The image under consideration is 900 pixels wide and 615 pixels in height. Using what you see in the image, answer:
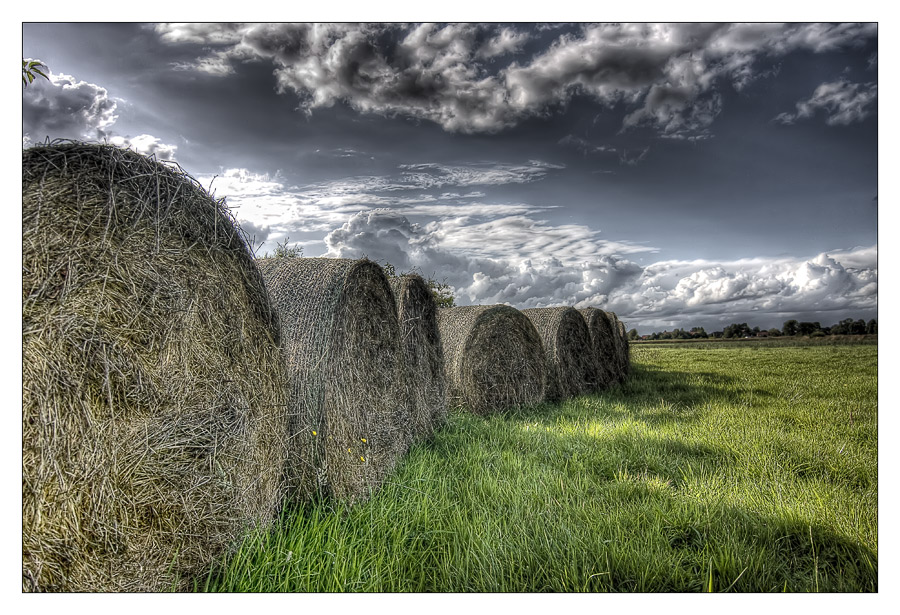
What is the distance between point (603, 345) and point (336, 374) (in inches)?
316

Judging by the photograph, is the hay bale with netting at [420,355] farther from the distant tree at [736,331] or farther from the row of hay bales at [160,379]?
the distant tree at [736,331]

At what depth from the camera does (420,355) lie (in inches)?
211

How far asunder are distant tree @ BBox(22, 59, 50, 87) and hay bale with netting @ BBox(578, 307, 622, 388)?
867cm

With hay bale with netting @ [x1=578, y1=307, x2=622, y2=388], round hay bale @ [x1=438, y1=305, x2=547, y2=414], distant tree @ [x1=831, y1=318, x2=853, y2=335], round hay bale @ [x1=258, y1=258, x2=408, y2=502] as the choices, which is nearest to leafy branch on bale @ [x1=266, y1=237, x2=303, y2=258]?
round hay bale @ [x1=258, y1=258, x2=408, y2=502]

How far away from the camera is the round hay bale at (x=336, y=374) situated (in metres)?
3.29

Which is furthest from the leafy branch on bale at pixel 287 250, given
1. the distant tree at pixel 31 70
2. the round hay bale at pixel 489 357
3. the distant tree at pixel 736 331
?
the distant tree at pixel 736 331

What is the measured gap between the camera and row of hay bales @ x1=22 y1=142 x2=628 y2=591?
204 centimetres

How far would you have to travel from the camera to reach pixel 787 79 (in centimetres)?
354

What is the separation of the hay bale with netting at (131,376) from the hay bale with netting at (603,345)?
26.2 ft

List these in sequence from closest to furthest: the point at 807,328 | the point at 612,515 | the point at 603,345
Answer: the point at 612,515 → the point at 807,328 → the point at 603,345

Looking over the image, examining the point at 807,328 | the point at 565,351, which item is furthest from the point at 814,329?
the point at 565,351

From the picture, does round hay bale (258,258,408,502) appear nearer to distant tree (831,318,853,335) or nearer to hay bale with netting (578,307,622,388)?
distant tree (831,318,853,335)

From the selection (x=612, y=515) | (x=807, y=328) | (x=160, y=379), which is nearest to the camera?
(x=160, y=379)

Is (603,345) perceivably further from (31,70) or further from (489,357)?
(31,70)
